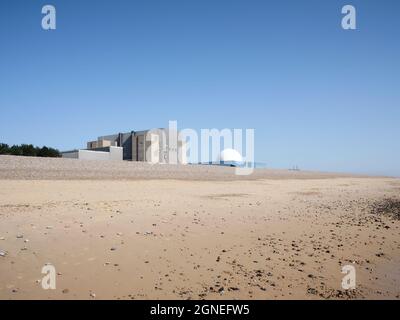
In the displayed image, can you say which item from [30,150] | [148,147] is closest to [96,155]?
[30,150]

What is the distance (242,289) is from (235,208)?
7524 millimetres

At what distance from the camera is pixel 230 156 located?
102 metres

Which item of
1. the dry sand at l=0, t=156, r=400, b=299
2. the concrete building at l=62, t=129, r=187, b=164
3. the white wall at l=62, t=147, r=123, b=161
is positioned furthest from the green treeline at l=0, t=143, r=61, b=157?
the dry sand at l=0, t=156, r=400, b=299

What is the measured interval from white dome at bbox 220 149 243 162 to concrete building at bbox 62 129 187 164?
29711 millimetres

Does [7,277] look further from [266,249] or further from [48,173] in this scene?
[48,173]

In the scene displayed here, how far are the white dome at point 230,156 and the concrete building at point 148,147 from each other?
29711mm

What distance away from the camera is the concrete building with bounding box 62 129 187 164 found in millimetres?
66500

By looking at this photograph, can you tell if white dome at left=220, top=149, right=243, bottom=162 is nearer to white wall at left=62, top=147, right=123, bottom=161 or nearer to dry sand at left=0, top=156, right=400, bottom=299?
white wall at left=62, top=147, right=123, bottom=161

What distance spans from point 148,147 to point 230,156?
4157 cm

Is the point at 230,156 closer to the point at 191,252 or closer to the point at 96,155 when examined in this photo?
the point at 96,155

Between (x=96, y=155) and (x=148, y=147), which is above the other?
(x=148, y=147)

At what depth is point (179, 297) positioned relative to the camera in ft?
14.4

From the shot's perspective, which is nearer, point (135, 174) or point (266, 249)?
point (266, 249)

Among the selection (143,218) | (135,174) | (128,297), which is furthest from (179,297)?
(135,174)
